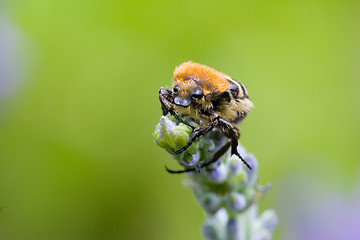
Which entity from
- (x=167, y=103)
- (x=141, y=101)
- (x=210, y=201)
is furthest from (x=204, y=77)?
(x=141, y=101)

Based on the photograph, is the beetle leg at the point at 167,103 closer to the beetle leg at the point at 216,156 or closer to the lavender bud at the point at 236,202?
the beetle leg at the point at 216,156

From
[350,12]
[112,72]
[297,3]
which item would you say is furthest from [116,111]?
[350,12]

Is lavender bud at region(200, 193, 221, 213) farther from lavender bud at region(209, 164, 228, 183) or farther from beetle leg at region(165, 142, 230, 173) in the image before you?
beetle leg at region(165, 142, 230, 173)

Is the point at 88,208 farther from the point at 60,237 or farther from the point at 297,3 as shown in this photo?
the point at 297,3

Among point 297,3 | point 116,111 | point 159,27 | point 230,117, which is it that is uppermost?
point 297,3

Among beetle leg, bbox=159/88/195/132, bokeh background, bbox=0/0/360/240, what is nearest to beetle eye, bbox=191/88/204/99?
beetle leg, bbox=159/88/195/132

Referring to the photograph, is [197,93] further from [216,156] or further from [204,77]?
[216,156]
